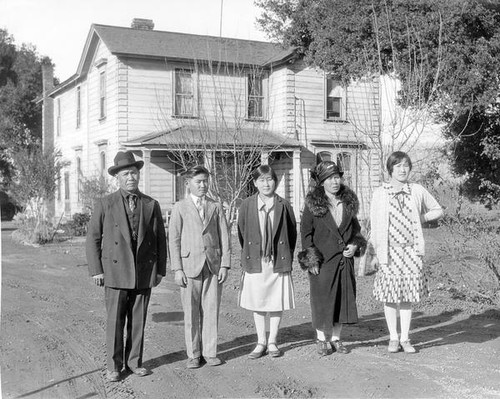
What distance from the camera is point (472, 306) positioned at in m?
8.99

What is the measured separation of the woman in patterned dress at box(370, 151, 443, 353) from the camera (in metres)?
6.34

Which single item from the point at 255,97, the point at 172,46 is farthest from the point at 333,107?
the point at 255,97

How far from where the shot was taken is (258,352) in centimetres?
635

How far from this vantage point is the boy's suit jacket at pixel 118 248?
5.78 m

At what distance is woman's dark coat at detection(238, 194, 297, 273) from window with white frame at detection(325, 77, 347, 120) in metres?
18.5

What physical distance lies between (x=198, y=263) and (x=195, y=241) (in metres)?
0.21

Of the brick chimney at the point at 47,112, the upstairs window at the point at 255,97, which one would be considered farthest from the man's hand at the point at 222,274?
the brick chimney at the point at 47,112

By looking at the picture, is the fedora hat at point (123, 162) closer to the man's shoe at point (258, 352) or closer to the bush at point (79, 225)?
the man's shoe at point (258, 352)

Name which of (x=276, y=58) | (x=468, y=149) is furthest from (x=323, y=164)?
(x=276, y=58)

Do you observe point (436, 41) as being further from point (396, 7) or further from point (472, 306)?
point (472, 306)

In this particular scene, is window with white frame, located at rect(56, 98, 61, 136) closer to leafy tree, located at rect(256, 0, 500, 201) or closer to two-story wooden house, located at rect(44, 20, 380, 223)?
two-story wooden house, located at rect(44, 20, 380, 223)

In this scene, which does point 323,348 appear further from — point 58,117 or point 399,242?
point 58,117

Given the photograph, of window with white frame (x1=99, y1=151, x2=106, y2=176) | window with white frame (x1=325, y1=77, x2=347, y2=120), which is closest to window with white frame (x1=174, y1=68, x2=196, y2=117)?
window with white frame (x1=99, y1=151, x2=106, y2=176)

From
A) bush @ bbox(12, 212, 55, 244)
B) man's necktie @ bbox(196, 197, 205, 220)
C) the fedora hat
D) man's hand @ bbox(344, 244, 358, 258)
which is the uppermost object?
the fedora hat
